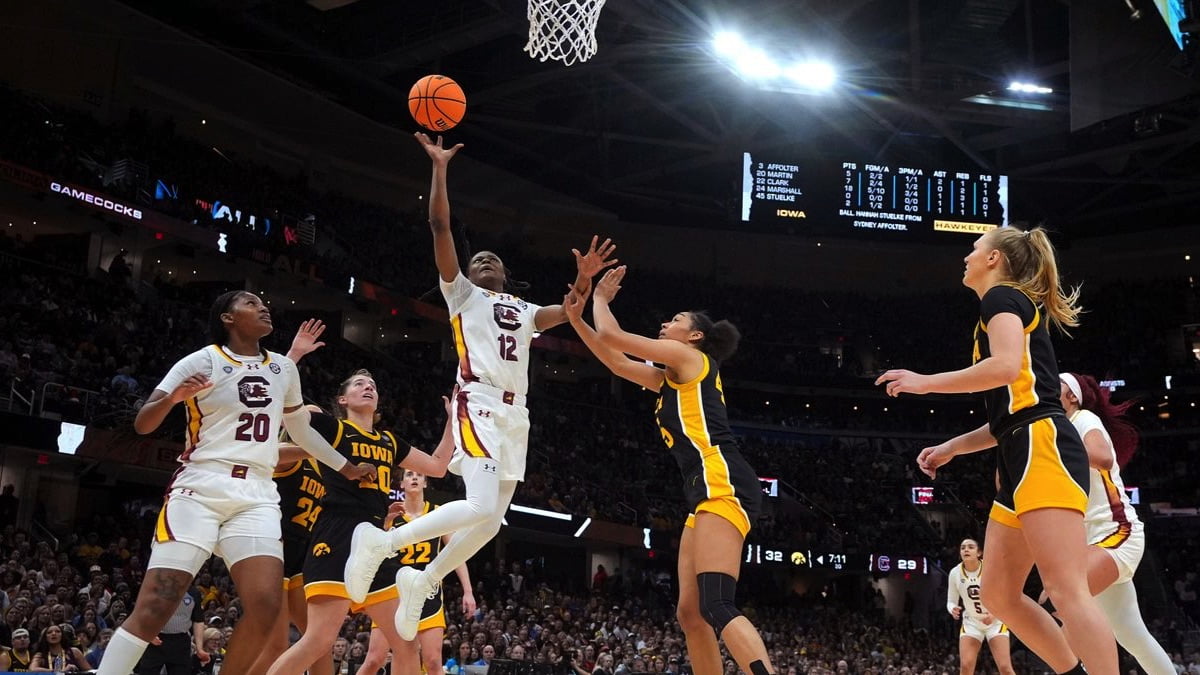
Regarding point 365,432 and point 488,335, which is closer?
point 488,335

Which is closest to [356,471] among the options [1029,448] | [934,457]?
[934,457]

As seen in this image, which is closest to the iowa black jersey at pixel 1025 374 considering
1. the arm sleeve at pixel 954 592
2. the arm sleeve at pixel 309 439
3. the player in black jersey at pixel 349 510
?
the player in black jersey at pixel 349 510

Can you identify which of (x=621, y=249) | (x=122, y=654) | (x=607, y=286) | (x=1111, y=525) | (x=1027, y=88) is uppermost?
(x=1027, y=88)

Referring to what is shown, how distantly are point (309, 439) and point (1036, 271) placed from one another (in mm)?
4314

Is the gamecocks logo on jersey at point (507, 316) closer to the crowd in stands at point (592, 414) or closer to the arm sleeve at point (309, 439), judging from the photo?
the arm sleeve at point (309, 439)

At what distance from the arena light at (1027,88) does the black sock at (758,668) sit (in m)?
23.2

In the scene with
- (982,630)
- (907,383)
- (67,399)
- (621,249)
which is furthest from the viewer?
(621,249)

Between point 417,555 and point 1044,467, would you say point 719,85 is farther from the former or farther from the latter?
point 1044,467

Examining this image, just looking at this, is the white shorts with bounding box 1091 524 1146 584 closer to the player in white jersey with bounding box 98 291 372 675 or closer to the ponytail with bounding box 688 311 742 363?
the ponytail with bounding box 688 311 742 363

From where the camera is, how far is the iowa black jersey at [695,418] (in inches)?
245

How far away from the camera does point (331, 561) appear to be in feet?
21.9

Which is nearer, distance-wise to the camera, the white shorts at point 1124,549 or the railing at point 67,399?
the white shorts at point 1124,549

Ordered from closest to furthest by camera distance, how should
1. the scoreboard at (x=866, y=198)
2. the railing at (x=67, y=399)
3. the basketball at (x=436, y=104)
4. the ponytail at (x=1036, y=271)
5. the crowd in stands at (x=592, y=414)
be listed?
the ponytail at (x=1036, y=271), the basketball at (x=436, y=104), the railing at (x=67, y=399), the crowd in stands at (x=592, y=414), the scoreboard at (x=866, y=198)

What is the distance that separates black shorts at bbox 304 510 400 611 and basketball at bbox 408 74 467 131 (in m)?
3.01
